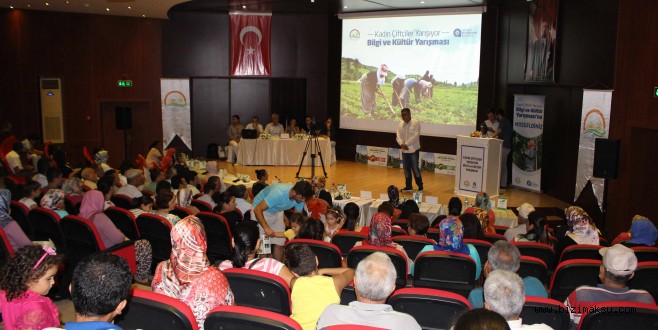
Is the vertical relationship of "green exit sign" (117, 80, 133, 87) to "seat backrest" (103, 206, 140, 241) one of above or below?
above

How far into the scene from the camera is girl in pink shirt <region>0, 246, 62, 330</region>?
2.86 metres

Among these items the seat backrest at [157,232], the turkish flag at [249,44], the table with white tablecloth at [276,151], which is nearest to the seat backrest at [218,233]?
the seat backrest at [157,232]

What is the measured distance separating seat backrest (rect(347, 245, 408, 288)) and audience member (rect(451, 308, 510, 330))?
2288 mm

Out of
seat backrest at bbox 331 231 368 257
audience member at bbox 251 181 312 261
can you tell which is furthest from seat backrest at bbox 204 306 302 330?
audience member at bbox 251 181 312 261

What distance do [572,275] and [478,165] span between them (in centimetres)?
661

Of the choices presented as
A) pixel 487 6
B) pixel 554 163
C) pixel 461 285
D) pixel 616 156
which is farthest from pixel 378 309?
pixel 487 6

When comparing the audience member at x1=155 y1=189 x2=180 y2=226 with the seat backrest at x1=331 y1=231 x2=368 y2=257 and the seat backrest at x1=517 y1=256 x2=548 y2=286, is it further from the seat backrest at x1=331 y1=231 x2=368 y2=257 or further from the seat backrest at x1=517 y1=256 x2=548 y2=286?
the seat backrest at x1=517 y1=256 x2=548 y2=286

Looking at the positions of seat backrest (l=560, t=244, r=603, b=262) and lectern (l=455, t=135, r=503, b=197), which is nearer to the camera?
seat backrest (l=560, t=244, r=603, b=262)

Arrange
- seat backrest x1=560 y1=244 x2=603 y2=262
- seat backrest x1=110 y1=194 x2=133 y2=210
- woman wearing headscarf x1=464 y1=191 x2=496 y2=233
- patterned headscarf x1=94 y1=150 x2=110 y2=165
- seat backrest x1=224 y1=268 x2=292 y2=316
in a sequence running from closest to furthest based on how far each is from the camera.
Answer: seat backrest x1=224 y1=268 x2=292 y2=316, seat backrest x1=560 y1=244 x2=603 y2=262, woman wearing headscarf x1=464 y1=191 x2=496 y2=233, seat backrest x1=110 y1=194 x2=133 y2=210, patterned headscarf x1=94 y1=150 x2=110 y2=165

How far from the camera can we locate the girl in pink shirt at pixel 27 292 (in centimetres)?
286

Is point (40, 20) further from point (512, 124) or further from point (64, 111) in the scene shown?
point (512, 124)

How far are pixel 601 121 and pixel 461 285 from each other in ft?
18.7

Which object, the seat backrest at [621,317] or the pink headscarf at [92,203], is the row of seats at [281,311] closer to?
the seat backrest at [621,317]

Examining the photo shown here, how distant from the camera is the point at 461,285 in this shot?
431cm
